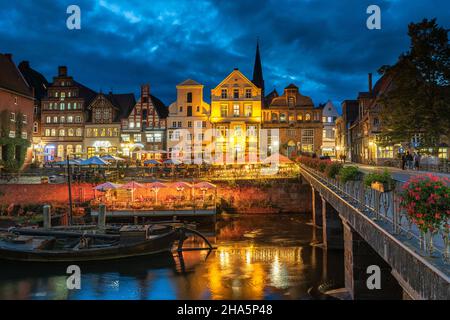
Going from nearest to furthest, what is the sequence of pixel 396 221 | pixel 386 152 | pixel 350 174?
pixel 396 221
pixel 350 174
pixel 386 152

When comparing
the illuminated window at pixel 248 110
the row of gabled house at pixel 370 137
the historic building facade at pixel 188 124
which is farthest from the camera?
the illuminated window at pixel 248 110

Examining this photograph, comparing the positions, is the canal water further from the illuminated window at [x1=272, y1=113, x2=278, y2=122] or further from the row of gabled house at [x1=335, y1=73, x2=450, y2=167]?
the illuminated window at [x1=272, y1=113, x2=278, y2=122]

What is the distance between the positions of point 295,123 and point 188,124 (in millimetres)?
18313

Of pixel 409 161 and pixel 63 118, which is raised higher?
pixel 63 118

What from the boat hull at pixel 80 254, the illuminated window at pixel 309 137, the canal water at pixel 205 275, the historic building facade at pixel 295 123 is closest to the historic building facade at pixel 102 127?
the historic building facade at pixel 295 123

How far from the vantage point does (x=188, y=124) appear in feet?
231

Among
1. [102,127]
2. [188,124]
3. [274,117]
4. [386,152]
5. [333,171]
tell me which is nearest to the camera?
[333,171]

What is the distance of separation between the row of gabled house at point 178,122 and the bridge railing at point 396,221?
4992 centimetres

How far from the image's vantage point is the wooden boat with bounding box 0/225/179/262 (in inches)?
1029

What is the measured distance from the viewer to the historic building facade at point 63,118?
73312mm

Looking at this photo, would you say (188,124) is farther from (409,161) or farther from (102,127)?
(409,161)

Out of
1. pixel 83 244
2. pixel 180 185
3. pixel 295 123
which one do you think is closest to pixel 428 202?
pixel 83 244

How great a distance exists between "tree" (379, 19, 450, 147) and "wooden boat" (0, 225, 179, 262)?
21320 mm

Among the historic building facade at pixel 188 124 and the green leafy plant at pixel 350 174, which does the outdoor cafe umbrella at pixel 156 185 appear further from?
the historic building facade at pixel 188 124
